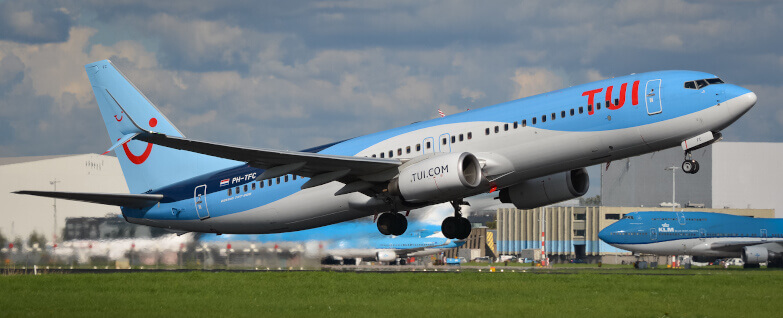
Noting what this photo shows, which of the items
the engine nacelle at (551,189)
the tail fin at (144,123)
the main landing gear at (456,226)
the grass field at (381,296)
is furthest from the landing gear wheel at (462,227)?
the tail fin at (144,123)

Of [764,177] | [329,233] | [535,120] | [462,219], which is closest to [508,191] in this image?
[462,219]

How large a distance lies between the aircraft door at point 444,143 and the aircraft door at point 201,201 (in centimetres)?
1233

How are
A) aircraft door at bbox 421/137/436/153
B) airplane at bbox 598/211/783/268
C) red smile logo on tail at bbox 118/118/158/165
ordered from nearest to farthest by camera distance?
aircraft door at bbox 421/137/436/153 < red smile logo on tail at bbox 118/118/158/165 < airplane at bbox 598/211/783/268

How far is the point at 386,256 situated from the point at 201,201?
138 ft

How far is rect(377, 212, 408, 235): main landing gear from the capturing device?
40781 millimetres

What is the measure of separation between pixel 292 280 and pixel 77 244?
17493mm

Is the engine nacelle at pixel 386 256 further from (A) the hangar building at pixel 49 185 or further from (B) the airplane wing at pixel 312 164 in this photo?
(B) the airplane wing at pixel 312 164

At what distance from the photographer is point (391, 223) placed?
40.8 m

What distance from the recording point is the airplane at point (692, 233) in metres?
86.5

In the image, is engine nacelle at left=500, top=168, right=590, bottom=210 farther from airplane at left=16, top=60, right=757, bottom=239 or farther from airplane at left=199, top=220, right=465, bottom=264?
airplane at left=199, top=220, right=465, bottom=264

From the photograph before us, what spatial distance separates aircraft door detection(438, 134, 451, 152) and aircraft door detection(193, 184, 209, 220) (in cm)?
1233

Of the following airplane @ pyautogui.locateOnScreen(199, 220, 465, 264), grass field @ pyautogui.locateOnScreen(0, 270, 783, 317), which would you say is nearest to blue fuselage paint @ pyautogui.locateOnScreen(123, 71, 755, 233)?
grass field @ pyautogui.locateOnScreen(0, 270, 783, 317)

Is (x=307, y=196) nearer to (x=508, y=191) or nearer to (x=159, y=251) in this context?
(x=508, y=191)

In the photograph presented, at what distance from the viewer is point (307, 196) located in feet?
131
